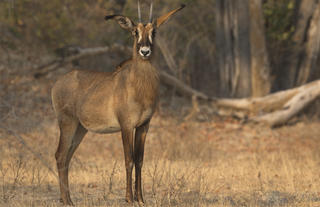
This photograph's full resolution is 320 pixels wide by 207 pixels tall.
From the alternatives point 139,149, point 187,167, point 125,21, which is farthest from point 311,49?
point 139,149

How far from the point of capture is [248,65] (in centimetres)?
1677

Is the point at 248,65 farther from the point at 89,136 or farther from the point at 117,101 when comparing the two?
the point at 117,101

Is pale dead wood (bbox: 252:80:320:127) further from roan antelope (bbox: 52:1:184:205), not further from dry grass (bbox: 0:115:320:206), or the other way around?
roan antelope (bbox: 52:1:184:205)

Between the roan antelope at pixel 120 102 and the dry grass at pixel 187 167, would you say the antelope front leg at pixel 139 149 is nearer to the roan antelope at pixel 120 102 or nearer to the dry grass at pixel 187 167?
the roan antelope at pixel 120 102

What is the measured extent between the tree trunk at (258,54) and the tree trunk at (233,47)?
0.78 ft

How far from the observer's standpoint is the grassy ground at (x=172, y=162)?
25.2 ft

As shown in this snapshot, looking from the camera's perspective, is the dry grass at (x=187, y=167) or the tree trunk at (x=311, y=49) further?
the tree trunk at (x=311, y=49)

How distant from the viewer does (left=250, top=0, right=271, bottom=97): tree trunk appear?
16.3 m

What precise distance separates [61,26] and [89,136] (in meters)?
5.56

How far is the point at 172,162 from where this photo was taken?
464 inches

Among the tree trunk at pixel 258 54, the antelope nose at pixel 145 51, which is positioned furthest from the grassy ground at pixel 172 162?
the antelope nose at pixel 145 51

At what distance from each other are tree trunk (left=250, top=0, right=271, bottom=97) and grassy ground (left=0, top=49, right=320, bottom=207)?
1.45 meters

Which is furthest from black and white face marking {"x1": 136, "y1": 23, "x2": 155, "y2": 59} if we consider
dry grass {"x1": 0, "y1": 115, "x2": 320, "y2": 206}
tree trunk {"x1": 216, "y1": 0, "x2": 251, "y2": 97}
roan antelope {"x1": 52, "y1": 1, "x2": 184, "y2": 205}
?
Answer: tree trunk {"x1": 216, "y1": 0, "x2": 251, "y2": 97}

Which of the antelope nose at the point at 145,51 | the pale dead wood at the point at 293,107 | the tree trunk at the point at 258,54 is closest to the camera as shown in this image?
the antelope nose at the point at 145,51
